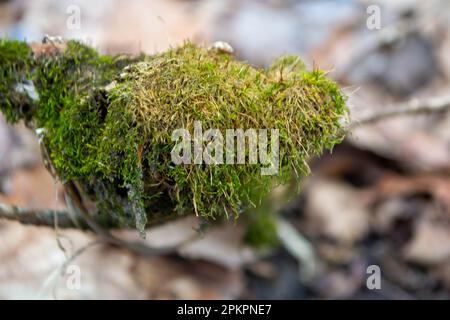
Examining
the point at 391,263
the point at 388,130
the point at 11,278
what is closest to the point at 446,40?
the point at 388,130

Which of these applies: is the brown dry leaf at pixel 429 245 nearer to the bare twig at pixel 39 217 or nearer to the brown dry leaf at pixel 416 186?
the brown dry leaf at pixel 416 186

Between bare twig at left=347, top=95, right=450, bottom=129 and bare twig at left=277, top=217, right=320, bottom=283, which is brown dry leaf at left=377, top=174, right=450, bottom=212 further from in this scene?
bare twig at left=347, top=95, right=450, bottom=129

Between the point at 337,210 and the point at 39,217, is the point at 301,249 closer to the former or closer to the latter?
the point at 337,210

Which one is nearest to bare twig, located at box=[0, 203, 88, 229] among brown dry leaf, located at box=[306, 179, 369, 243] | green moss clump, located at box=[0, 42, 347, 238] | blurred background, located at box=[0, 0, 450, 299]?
blurred background, located at box=[0, 0, 450, 299]

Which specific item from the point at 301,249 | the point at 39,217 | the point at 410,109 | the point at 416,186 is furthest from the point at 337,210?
the point at 39,217
